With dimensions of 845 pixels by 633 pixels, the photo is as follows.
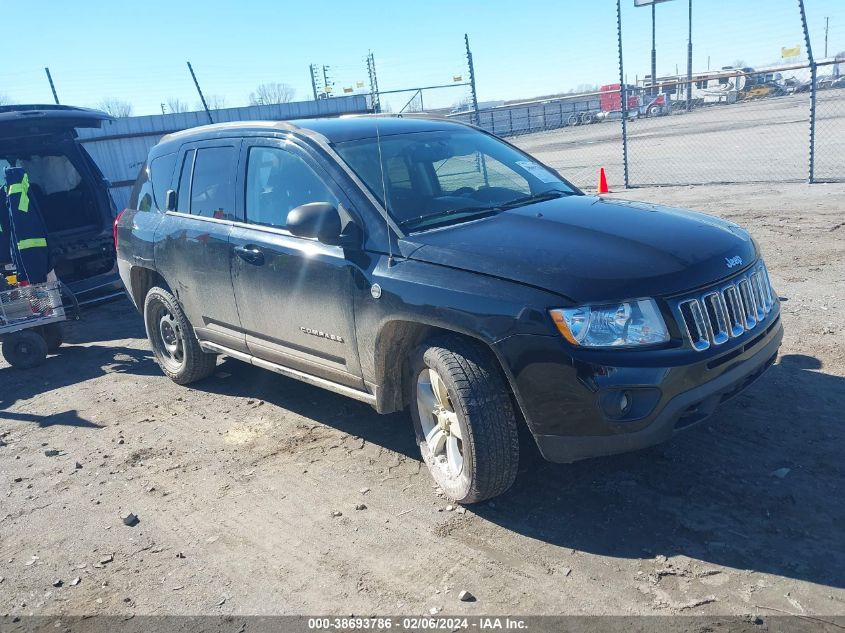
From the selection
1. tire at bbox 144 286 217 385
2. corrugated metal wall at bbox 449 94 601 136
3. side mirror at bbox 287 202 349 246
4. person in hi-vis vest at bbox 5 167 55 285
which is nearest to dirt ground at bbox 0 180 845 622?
tire at bbox 144 286 217 385

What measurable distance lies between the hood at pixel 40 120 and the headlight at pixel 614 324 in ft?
22.6

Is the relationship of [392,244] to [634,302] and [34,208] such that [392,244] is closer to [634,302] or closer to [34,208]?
[634,302]

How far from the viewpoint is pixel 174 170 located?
5578 mm

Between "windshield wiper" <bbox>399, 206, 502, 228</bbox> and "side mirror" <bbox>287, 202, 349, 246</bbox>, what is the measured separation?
0.35 meters

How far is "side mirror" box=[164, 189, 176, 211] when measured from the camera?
5.52 meters

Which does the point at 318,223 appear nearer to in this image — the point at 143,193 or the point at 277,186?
the point at 277,186

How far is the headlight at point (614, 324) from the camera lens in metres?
3.10

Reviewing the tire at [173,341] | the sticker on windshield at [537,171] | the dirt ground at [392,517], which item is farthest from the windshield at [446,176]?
the tire at [173,341]

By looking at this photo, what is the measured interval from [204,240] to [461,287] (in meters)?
2.39

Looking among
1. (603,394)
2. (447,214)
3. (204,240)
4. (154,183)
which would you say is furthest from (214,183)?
(603,394)

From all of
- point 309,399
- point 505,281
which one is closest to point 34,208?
point 309,399

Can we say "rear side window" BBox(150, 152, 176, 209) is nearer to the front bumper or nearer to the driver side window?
the driver side window

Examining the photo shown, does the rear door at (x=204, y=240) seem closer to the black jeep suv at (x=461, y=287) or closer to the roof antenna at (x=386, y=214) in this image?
the black jeep suv at (x=461, y=287)

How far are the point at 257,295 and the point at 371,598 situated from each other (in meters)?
2.20
